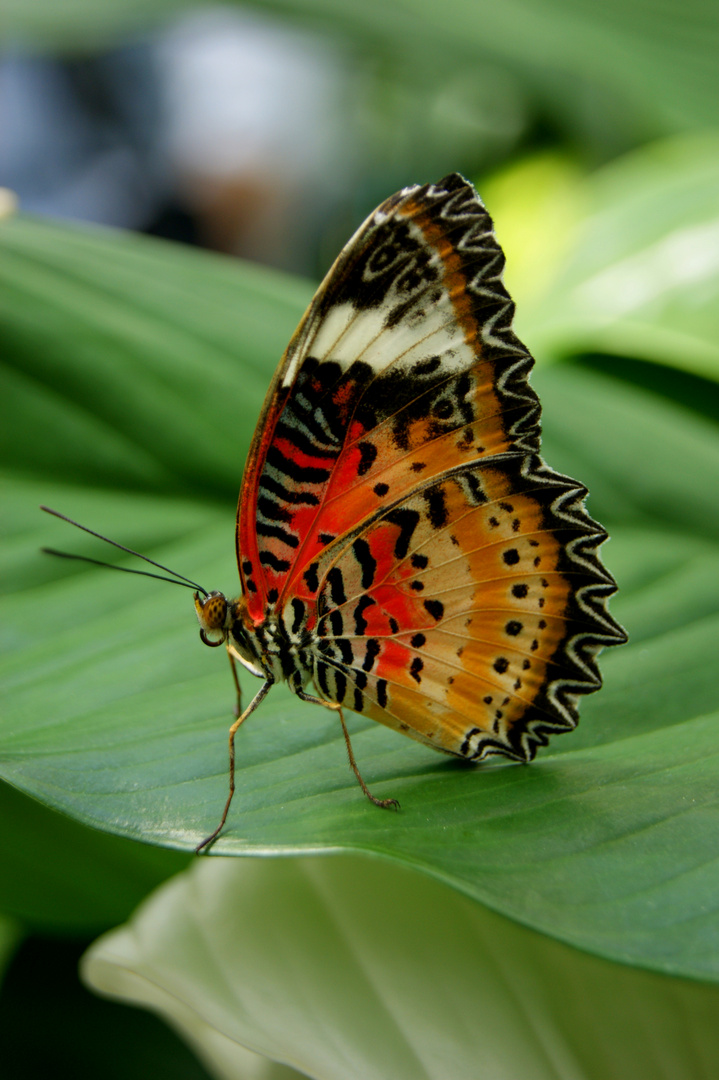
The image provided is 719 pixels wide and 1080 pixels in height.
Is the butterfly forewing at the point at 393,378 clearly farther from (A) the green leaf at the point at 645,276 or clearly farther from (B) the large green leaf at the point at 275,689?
(A) the green leaf at the point at 645,276

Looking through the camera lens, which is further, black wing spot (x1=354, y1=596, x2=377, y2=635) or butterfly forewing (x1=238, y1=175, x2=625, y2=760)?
black wing spot (x1=354, y1=596, x2=377, y2=635)

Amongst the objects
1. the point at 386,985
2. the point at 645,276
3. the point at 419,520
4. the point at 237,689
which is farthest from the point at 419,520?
the point at 645,276

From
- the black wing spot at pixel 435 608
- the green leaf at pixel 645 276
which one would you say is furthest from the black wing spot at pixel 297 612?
the green leaf at pixel 645 276

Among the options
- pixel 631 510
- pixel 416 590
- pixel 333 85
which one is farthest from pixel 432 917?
pixel 333 85

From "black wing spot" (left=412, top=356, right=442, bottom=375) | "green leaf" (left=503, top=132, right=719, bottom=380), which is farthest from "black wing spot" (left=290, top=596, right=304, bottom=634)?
"green leaf" (left=503, top=132, right=719, bottom=380)

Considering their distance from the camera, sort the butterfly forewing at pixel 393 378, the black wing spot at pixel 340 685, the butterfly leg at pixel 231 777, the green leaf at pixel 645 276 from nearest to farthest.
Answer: the butterfly leg at pixel 231 777, the butterfly forewing at pixel 393 378, the black wing spot at pixel 340 685, the green leaf at pixel 645 276

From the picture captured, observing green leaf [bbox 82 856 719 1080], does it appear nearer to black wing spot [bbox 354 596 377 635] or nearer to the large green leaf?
the large green leaf

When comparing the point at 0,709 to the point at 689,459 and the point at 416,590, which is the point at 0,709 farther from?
the point at 689,459

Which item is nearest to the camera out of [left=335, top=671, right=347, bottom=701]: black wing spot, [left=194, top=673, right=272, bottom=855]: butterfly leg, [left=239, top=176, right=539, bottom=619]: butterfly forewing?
[left=194, top=673, right=272, bottom=855]: butterfly leg
